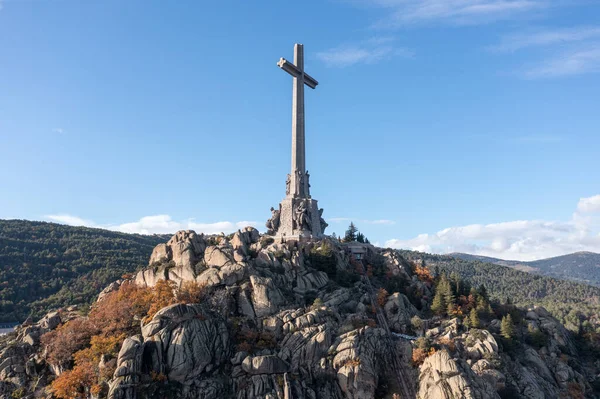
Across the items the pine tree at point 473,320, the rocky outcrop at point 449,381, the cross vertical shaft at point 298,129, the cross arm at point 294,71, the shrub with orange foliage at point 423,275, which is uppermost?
the cross arm at point 294,71

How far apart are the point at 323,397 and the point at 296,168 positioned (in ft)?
117

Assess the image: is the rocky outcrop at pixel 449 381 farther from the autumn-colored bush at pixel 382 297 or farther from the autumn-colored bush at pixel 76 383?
the autumn-colored bush at pixel 76 383

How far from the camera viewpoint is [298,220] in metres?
69.2

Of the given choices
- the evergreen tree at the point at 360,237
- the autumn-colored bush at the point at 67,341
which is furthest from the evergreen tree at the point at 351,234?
the autumn-colored bush at the point at 67,341

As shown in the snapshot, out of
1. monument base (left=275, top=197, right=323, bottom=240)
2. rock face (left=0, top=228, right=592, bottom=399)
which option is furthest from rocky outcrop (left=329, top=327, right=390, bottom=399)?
monument base (left=275, top=197, right=323, bottom=240)

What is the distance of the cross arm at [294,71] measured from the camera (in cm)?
7262

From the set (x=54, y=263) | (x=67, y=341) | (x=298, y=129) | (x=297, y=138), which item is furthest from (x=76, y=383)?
(x=54, y=263)

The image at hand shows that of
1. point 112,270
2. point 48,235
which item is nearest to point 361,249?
point 112,270

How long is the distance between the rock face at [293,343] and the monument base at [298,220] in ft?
10.2

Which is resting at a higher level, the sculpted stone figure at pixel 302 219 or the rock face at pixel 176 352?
the sculpted stone figure at pixel 302 219

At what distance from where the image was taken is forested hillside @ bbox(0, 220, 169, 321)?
105 m

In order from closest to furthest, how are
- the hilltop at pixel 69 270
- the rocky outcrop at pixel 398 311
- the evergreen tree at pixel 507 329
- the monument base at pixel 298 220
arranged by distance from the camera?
the evergreen tree at pixel 507 329 → the rocky outcrop at pixel 398 311 → the monument base at pixel 298 220 → the hilltop at pixel 69 270

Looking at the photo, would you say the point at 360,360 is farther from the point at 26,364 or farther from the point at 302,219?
the point at 26,364

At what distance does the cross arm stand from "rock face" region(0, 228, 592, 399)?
Answer: 24.9m
